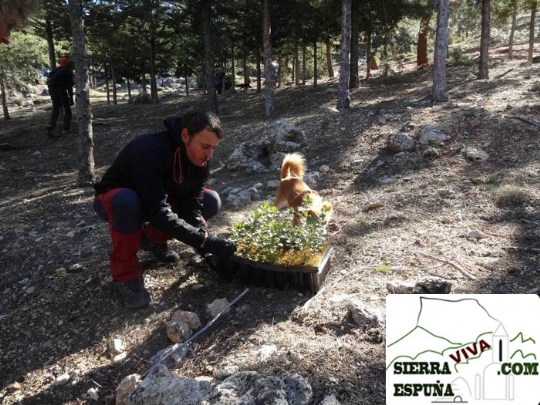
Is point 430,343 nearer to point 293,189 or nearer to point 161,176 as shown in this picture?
point 161,176

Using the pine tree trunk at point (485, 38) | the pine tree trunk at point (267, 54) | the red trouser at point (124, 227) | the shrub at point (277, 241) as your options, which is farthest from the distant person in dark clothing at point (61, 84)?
the pine tree trunk at point (485, 38)

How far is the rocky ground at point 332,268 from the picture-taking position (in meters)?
2.57

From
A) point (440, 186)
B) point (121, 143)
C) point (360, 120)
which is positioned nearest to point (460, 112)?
point (360, 120)

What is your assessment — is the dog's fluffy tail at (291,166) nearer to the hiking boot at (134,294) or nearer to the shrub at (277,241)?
the shrub at (277,241)

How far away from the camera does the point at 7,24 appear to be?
2264 millimetres

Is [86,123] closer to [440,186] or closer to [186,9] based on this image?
[440,186]

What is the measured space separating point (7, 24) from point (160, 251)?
2204mm

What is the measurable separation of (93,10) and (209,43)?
4.19 metres

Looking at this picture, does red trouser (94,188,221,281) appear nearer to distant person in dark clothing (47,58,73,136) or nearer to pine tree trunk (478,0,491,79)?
distant person in dark clothing (47,58,73,136)

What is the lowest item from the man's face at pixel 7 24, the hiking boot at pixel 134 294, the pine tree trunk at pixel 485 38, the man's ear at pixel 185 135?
the hiking boot at pixel 134 294

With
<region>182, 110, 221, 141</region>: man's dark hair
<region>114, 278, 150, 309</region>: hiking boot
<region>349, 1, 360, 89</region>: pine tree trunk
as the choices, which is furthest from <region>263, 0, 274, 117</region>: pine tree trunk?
<region>114, 278, 150, 309</region>: hiking boot

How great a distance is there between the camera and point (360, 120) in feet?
30.1

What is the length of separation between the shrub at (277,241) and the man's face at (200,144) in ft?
1.99

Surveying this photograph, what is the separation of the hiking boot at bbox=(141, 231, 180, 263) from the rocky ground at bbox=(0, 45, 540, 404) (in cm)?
9
